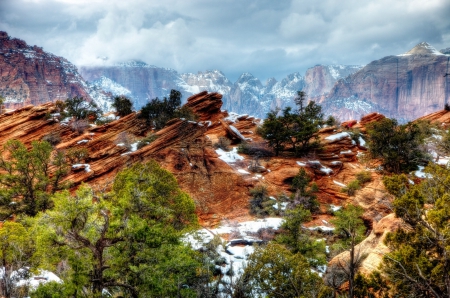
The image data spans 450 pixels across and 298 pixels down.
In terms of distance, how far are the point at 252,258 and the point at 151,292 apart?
19.8ft

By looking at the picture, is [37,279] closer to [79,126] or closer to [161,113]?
[161,113]

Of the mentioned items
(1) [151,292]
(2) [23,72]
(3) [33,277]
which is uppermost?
(2) [23,72]

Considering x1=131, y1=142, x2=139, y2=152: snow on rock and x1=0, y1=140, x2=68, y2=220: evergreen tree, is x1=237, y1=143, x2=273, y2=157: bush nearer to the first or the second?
x1=131, y1=142, x2=139, y2=152: snow on rock

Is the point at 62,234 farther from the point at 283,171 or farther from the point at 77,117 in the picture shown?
the point at 77,117

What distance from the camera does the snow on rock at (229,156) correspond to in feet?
127

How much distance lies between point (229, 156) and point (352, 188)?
54.1 feet

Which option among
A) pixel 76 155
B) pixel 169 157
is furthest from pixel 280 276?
pixel 76 155

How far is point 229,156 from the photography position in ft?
130

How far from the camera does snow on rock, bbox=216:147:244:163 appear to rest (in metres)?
38.6

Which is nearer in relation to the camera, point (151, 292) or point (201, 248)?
point (151, 292)

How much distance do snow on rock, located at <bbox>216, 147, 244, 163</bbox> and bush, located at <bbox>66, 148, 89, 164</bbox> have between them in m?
18.5

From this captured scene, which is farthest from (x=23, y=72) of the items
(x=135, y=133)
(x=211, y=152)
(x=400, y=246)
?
(x=400, y=246)

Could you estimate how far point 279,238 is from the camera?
2189 cm

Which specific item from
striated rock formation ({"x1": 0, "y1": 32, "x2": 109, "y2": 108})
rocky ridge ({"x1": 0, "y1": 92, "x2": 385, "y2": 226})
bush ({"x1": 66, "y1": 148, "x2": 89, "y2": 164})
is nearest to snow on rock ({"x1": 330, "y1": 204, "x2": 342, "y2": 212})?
rocky ridge ({"x1": 0, "y1": 92, "x2": 385, "y2": 226})
